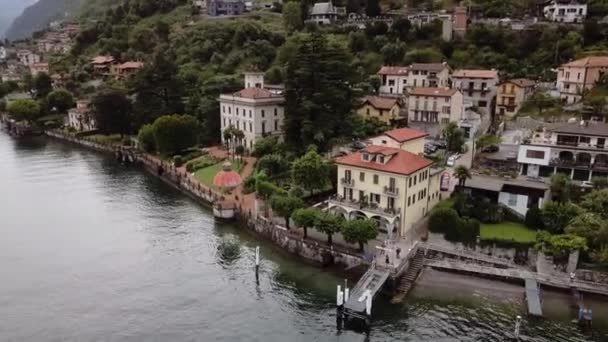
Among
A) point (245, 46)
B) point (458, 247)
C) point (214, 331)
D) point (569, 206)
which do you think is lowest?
point (214, 331)

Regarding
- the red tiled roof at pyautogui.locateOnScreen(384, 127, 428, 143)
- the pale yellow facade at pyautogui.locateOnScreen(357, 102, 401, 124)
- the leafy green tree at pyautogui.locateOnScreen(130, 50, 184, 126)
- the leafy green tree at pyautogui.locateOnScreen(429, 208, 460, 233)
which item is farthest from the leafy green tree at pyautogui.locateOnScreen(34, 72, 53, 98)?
the leafy green tree at pyautogui.locateOnScreen(429, 208, 460, 233)

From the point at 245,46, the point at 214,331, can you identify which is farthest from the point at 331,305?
the point at 245,46

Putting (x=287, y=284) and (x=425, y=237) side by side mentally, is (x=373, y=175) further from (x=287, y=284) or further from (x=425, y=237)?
(x=287, y=284)

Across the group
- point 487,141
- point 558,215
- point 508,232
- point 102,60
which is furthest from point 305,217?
point 102,60

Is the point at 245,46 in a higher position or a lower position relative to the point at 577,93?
higher

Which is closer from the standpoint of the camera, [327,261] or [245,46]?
[327,261]
